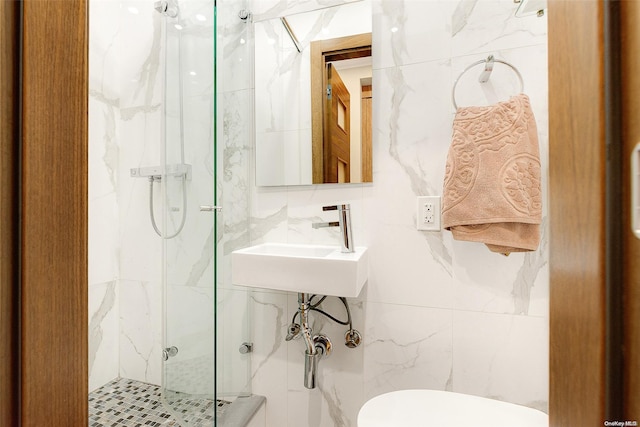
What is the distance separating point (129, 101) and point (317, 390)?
5.40 ft

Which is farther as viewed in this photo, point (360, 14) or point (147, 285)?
point (147, 285)

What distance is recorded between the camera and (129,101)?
5.14 ft

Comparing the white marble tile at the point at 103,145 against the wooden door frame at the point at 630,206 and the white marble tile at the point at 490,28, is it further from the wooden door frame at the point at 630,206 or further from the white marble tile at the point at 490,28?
the wooden door frame at the point at 630,206

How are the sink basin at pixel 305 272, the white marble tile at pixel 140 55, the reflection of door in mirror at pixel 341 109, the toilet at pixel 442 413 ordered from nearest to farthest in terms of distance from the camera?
the toilet at pixel 442 413
the sink basin at pixel 305 272
the reflection of door in mirror at pixel 341 109
the white marble tile at pixel 140 55

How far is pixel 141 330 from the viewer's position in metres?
1.53

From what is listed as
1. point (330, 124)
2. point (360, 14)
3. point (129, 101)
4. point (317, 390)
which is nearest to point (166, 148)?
point (330, 124)

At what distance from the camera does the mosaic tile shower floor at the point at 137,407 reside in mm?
1056

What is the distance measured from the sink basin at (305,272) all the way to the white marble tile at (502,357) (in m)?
0.43

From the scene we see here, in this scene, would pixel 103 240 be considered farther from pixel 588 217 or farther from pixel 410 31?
pixel 588 217

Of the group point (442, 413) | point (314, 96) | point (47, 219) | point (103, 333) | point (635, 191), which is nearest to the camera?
point (635, 191)

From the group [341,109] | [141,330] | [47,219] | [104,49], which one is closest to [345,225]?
[341,109]

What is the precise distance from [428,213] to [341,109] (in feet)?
1.77

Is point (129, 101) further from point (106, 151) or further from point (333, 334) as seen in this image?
point (333, 334)

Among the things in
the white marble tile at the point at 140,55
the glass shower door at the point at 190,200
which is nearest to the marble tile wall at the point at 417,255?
the glass shower door at the point at 190,200
